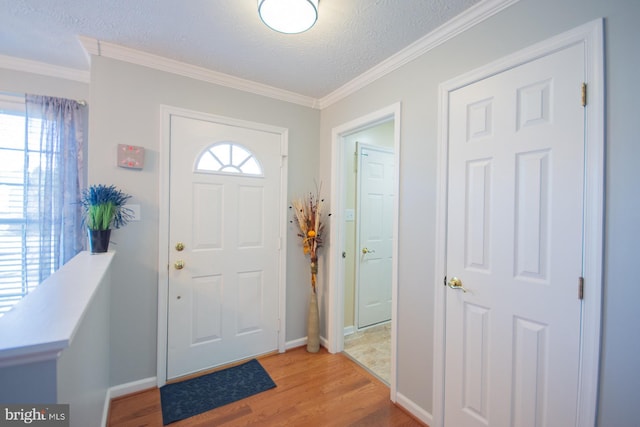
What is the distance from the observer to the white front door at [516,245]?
1.22 meters

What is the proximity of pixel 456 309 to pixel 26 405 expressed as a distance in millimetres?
1824

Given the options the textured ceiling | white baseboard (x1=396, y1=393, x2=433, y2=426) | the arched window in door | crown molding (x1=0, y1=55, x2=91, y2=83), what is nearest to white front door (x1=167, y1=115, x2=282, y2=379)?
the arched window in door

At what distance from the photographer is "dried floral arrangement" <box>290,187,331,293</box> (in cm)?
269

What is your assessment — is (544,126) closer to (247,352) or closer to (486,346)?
(486,346)

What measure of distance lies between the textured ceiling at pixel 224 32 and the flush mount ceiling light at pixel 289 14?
14 centimetres

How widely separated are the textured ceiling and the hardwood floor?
2530 millimetres

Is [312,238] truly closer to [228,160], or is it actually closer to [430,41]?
[228,160]

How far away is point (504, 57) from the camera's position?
4.72 feet

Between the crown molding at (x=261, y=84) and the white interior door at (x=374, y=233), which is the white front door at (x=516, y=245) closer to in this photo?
the crown molding at (x=261, y=84)

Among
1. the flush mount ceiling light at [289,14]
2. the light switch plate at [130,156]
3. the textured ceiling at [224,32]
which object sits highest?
A: the textured ceiling at [224,32]

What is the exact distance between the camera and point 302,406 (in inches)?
76.7

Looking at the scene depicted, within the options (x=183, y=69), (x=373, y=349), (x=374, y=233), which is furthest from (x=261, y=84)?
(x=373, y=349)

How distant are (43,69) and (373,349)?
3.84 m

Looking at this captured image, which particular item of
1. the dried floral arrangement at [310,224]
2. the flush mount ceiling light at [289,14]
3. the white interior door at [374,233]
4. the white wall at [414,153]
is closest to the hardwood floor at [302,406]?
the white wall at [414,153]
